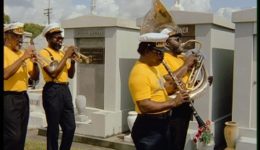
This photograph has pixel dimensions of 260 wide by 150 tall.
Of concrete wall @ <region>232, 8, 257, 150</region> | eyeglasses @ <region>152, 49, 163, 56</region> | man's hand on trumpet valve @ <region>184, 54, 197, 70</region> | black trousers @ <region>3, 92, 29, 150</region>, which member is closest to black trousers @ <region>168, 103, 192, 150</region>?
man's hand on trumpet valve @ <region>184, 54, 197, 70</region>

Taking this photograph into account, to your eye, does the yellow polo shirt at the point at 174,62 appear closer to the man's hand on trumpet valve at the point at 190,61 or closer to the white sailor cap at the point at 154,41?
the man's hand on trumpet valve at the point at 190,61

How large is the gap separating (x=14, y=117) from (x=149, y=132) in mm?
1590

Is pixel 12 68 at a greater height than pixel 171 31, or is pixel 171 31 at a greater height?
pixel 171 31

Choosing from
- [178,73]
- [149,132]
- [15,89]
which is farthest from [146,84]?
[15,89]

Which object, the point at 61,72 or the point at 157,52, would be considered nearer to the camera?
the point at 157,52

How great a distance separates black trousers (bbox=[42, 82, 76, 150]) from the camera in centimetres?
471

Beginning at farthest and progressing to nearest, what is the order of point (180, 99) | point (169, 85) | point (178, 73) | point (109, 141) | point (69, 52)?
point (109, 141) → point (69, 52) → point (178, 73) → point (169, 85) → point (180, 99)

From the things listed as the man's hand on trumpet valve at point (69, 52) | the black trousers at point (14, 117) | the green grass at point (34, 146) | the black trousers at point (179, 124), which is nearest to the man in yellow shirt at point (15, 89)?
the black trousers at point (14, 117)

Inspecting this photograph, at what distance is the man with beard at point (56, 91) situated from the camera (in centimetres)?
469

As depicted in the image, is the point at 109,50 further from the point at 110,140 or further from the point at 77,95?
the point at 110,140

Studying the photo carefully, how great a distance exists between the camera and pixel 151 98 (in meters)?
3.24

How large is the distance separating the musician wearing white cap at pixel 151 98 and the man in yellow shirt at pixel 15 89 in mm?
1389

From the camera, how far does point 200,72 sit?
449 centimetres

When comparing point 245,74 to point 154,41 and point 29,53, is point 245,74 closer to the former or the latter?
point 154,41
